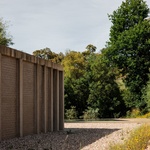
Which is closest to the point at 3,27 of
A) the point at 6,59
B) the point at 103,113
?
the point at 103,113

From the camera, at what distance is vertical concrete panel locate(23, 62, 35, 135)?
567 inches

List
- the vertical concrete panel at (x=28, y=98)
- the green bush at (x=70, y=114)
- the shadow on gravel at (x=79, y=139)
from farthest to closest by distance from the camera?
the green bush at (x=70, y=114), the vertical concrete panel at (x=28, y=98), the shadow on gravel at (x=79, y=139)

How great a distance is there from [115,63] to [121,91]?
4.35m

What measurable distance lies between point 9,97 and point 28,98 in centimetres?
163

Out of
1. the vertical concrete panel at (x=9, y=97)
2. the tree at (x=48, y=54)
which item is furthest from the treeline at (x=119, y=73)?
the vertical concrete panel at (x=9, y=97)

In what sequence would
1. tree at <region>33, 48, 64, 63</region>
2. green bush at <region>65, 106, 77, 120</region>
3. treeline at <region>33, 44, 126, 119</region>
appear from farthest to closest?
tree at <region>33, 48, 64, 63</region> → treeline at <region>33, 44, 126, 119</region> → green bush at <region>65, 106, 77, 120</region>

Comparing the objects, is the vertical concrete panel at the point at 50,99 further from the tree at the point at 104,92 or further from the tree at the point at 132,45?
the tree at the point at 104,92

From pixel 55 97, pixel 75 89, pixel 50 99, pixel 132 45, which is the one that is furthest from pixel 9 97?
pixel 75 89

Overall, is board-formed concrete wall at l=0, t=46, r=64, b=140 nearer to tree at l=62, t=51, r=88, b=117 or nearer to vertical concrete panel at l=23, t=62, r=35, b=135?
vertical concrete panel at l=23, t=62, r=35, b=135

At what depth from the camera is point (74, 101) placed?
38.9m

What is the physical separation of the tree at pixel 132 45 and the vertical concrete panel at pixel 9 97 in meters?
23.1

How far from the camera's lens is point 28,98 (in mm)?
14695

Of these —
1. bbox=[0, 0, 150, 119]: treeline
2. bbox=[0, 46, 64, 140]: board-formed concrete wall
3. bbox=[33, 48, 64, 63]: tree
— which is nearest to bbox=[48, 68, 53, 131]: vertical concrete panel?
bbox=[0, 46, 64, 140]: board-formed concrete wall

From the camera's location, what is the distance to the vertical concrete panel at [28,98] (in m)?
14.4
